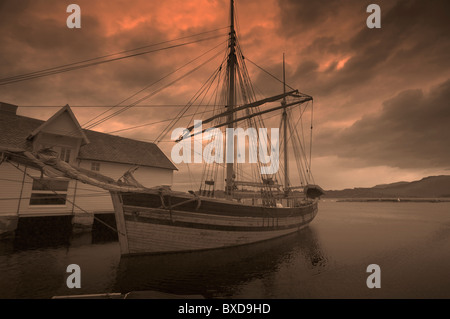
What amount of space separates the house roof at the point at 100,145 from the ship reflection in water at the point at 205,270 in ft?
23.3

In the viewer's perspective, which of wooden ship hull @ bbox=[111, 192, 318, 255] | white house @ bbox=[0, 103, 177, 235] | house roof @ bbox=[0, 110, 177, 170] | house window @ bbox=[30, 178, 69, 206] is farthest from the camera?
house roof @ bbox=[0, 110, 177, 170]

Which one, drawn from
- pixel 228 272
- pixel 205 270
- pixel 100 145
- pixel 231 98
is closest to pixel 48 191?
pixel 100 145

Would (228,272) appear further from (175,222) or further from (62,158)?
(62,158)

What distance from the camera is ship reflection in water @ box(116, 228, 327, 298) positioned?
26.2ft

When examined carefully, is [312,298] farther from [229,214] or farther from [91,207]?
[91,207]

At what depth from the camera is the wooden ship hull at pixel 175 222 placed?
1057 centimetres

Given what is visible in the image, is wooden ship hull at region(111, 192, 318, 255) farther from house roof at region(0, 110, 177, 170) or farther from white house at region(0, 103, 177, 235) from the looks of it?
house roof at region(0, 110, 177, 170)

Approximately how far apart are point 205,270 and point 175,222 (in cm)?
289

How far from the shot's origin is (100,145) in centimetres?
2188

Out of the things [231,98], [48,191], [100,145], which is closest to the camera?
[48,191]

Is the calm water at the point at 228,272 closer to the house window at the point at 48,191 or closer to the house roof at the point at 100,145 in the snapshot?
the house window at the point at 48,191

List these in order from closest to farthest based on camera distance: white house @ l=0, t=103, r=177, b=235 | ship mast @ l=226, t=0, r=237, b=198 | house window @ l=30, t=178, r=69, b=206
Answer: white house @ l=0, t=103, r=177, b=235
ship mast @ l=226, t=0, r=237, b=198
house window @ l=30, t=178, r=69, b=206

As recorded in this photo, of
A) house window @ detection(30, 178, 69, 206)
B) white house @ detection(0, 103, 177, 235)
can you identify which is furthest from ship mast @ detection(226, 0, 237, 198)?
house window @ detection(30, 178, 69, 206)
